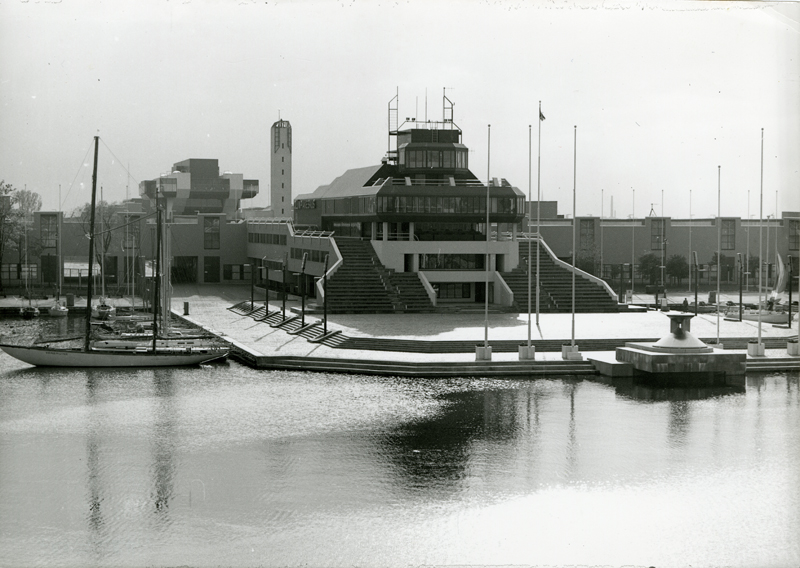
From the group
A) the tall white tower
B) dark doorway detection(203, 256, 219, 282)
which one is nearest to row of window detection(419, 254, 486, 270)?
dark doorway detection(203, 256, 219, 282)

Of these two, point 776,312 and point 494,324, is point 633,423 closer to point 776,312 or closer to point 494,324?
point 494,324

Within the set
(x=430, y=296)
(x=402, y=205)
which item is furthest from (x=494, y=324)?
(x=402, y=205)

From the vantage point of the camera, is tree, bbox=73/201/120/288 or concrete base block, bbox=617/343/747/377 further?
tree, bbox=73/201/120/288

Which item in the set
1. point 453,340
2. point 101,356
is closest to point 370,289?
point 453,340

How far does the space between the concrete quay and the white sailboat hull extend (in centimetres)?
367

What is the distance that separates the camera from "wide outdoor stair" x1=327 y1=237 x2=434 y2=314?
65.1 meters

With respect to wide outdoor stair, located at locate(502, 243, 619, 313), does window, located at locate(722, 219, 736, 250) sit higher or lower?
higher

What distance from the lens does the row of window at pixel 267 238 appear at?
290ft

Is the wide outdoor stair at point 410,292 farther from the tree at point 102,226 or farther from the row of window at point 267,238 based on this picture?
the tree at point 102,226

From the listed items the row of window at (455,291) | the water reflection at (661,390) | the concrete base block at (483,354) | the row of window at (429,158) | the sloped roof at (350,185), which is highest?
the row of window at (429,158)

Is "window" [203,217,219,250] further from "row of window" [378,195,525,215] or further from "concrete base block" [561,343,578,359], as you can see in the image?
"concrete base block" [561,343,578,359]

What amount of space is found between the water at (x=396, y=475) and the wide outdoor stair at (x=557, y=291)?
2409 cm

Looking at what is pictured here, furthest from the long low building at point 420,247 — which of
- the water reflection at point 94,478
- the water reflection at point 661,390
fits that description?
the water reflection at point 94,478

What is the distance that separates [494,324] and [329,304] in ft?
38.1
